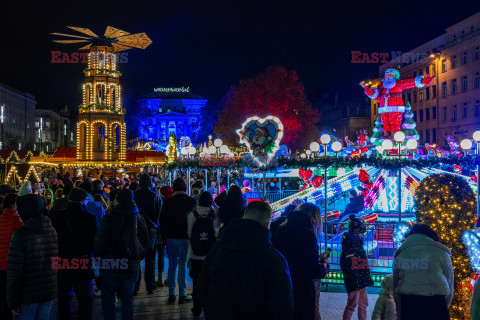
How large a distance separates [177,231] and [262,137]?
6.42 m

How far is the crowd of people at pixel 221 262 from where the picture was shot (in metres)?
3.45

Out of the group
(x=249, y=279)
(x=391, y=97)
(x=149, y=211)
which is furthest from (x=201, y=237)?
(x=391, y=97)

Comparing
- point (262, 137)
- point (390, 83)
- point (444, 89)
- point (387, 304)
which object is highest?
point (444, 89)

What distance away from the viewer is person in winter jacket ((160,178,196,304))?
23.7ft

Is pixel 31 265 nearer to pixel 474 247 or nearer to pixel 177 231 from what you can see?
pixel 177 231

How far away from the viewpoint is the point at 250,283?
341cm

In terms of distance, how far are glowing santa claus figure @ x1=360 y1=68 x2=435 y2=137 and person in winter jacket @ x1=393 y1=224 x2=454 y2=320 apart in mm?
13802

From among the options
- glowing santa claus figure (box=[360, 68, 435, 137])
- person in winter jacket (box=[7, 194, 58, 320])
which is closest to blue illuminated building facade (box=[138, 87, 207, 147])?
glowing santa claus figure (box=[360, 68, 435, 137])

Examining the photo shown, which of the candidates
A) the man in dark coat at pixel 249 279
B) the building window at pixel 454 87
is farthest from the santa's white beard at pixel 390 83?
the building window at pixel 454 87

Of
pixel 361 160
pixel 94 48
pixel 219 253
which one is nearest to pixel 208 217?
pixel 219 253

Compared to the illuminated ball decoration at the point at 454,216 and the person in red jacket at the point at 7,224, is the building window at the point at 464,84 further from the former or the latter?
the person in red jacket at the point at 7,224

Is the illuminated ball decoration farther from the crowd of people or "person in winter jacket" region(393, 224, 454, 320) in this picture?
"person in winter jacket" region(393, 224, 454, 320)

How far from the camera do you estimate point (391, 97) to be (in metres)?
17.7

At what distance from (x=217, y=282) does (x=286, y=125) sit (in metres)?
36.6
